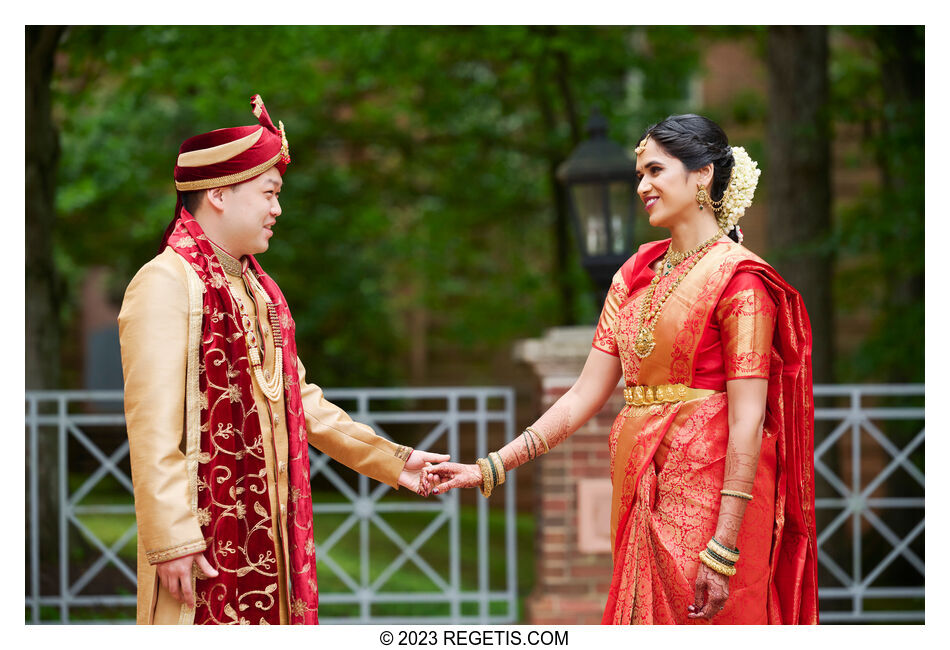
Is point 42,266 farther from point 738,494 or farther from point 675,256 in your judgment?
point 738,494

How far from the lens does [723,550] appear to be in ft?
8.11

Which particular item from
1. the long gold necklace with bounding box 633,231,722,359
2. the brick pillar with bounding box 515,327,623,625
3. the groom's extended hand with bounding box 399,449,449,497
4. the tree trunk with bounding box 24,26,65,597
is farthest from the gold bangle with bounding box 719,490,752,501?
the tree trunk with bounding box 24,26,65,597

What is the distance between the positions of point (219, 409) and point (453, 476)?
79 cm

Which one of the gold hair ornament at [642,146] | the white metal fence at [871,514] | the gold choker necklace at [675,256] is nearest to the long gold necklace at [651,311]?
the gold choker necklace at [675,256]

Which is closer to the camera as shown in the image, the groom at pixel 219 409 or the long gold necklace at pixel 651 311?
the groom at pixel 219 409

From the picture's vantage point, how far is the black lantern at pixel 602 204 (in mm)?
5020

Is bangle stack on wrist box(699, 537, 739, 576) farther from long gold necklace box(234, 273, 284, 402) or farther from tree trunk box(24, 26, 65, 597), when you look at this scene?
tree trunk box(24, 26, 65, 597)

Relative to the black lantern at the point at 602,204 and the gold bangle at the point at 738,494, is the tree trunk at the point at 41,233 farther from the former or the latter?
the gold bangle at the point at 738,494

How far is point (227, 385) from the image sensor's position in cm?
257

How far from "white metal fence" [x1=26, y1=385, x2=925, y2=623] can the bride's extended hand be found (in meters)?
1.21

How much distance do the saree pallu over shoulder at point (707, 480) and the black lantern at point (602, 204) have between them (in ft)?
7.80

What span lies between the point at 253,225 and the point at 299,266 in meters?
8.31

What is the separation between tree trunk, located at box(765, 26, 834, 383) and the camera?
6816mm

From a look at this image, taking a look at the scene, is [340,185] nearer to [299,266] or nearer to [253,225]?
[299,266]
